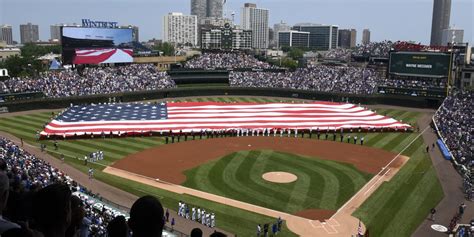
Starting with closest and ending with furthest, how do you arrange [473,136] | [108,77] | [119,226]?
[119,226] < [473,136] < [108,77]

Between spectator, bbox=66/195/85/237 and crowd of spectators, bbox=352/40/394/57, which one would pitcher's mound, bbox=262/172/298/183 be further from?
crowd of spectators, bbox=352/40/394/57

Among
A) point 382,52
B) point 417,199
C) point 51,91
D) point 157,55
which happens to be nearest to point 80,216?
point 417,199

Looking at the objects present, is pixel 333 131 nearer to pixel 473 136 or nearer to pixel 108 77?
pixel 473 136

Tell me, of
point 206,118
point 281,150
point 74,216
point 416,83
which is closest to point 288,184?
point 281,150

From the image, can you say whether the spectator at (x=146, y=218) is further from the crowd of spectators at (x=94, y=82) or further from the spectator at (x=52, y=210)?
the crowd of spectators at (x=94, y=82)

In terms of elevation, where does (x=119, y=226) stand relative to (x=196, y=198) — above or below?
above

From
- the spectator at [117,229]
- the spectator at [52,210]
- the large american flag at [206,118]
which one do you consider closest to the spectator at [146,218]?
the spectator at [52,210]

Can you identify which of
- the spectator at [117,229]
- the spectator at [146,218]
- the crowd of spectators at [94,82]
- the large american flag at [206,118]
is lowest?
the large american flag at [206,118]
